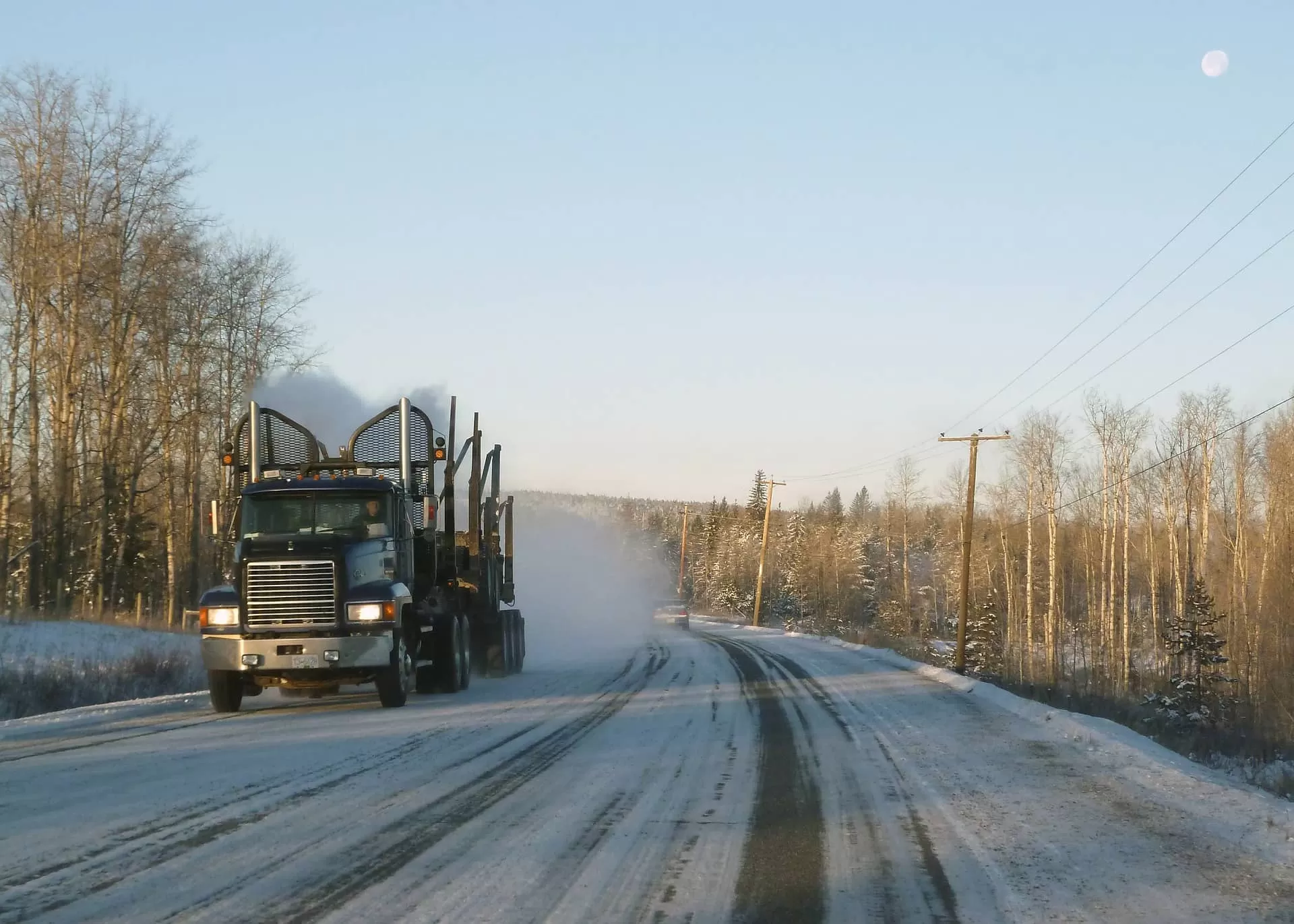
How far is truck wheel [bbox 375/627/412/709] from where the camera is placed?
1463cm

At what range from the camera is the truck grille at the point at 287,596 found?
551 inches

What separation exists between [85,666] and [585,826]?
44.9 feet

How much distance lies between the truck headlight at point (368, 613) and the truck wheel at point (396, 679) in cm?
45

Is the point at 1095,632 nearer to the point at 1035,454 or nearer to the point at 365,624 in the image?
the point at 1035,454

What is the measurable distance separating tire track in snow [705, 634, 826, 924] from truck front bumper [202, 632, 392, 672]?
5431mm

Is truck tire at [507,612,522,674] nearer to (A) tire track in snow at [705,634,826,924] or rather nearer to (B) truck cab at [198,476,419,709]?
(B) truck cab at [198,476,419,709]

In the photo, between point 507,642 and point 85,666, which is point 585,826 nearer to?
point 85,666

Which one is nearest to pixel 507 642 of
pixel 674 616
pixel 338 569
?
pixel 338 569

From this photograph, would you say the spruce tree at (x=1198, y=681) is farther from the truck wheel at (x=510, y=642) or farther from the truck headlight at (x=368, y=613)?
the truck headlight at (x=368, y=613)

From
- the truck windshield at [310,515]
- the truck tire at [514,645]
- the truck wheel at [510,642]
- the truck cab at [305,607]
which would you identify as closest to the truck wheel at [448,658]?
the truck cab at [305,607]

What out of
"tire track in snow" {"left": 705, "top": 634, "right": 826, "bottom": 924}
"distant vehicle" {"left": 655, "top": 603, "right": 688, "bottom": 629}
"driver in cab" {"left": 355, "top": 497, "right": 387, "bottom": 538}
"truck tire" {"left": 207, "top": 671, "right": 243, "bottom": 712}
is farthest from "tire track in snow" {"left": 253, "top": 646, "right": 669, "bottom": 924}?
"distant vehicle" {"left": 655, "top": 603, "right": 688, "bottom": 629}

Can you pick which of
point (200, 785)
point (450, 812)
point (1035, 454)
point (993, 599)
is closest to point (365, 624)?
point (200, 785)

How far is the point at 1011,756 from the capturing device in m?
11.7

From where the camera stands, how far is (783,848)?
6926 mm
